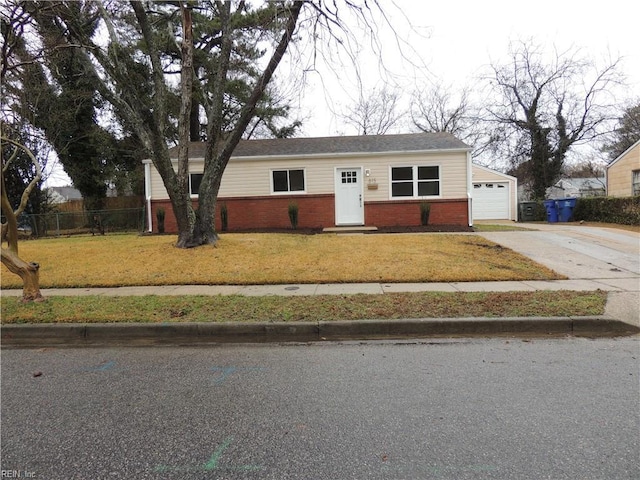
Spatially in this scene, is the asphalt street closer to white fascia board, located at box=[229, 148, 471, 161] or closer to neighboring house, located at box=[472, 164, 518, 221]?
white fascia board, located at box=[229, 148, 471, 161]

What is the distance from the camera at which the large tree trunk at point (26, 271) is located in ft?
20.9

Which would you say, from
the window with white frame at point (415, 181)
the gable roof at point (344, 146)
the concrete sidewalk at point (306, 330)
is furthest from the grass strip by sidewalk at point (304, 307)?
the gable roof at point (344, 146)

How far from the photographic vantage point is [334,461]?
2.63 meters

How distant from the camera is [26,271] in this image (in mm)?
6504

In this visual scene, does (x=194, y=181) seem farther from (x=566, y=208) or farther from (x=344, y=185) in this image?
(x=566, y=208)

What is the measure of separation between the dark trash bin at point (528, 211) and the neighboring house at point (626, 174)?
3.91m

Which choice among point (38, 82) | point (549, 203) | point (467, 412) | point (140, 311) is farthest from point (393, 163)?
point (38, 82)

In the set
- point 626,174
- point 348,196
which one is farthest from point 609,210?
point 348,196

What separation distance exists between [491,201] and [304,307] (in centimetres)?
2211

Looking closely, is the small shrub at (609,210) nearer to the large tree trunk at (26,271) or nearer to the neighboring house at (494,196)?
the neighboring house at (494,196)

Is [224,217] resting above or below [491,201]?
below

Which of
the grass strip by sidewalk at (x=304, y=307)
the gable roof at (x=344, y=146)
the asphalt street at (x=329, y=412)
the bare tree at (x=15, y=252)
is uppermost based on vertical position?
the gable roof at (x=344, y=146)

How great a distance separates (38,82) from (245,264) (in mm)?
15329

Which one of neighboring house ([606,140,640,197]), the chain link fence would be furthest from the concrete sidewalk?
neighboring house ([606,140,640,197])
